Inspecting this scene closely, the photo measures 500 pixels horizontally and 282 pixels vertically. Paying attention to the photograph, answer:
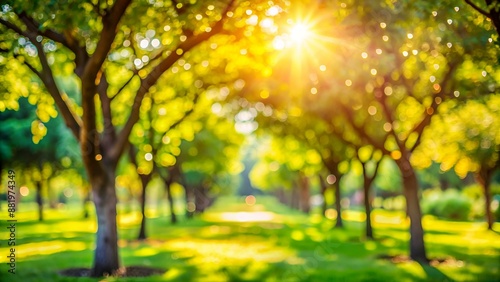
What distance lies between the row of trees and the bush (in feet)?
95.1

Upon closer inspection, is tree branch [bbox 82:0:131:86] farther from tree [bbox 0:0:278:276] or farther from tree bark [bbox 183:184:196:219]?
tree bark [bbox 183:184:196:219]

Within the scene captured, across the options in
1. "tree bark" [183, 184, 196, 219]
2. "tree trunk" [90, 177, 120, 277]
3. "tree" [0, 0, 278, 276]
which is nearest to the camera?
"tree" [0, 0, 278, 276]

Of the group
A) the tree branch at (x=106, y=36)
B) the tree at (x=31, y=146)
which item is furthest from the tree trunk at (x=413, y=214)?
the tree at (x=31, y=146)

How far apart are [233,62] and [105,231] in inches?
273

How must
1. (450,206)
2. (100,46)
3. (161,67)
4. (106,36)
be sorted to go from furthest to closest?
1. (450,206)
2. (161,67)
3. (100,46)
4. (106,36)

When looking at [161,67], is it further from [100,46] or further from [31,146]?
[31,146]

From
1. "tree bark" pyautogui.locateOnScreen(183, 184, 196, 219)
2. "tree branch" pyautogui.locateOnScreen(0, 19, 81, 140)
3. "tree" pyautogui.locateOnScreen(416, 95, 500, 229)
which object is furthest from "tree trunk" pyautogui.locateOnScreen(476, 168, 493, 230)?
"tree bark" pyautogui.locateOnScreen(183, 184, 196, 219)

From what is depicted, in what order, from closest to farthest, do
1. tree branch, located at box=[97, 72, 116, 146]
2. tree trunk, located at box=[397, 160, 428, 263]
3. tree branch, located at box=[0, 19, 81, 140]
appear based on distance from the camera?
tree branch, located at box=[0, 19, 81, 140]
tree branch, located at box=[97, 72, 116, 146]
tree trunk, located at box=[397, 160, 428, 263]

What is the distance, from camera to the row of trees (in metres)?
11.7

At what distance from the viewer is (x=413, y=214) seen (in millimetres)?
20156

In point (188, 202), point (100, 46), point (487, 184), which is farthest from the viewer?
point (188, 202)

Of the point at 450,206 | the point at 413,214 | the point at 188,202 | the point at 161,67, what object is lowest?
the point at 450,206

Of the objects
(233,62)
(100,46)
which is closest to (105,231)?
(100,46)

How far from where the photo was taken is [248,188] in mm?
173000
